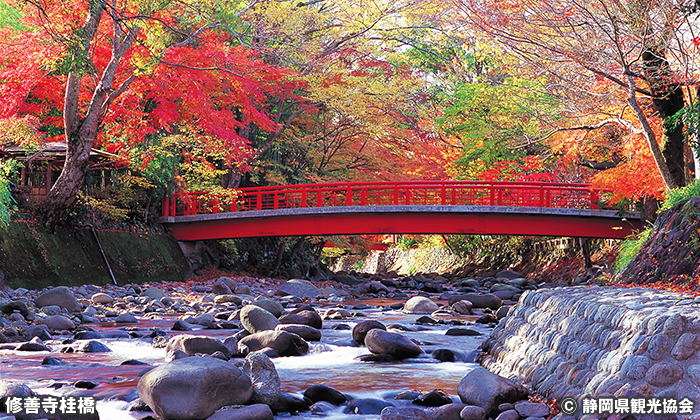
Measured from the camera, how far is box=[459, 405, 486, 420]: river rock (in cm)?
462

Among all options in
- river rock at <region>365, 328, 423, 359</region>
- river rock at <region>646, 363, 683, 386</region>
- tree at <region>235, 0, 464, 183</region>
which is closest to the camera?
river rock at <region>646, 363, 683, 386</region>

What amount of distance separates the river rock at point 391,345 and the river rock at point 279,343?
90 cm

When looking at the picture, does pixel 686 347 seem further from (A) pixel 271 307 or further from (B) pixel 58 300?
(B) pixel 58 300

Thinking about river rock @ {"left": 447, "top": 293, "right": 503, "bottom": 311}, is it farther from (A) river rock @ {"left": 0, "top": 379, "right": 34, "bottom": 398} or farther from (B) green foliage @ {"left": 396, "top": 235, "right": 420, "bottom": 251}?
(B) green foliage @ {"left": 396, "top": 235, "right": 420, "bottom": 251}

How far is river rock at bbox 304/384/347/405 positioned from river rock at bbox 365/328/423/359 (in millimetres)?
2148

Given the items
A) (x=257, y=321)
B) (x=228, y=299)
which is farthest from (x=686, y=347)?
(x=228, y=299)

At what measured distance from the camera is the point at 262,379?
204 inches

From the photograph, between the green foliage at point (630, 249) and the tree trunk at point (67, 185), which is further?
the tree trunk at point (67, 185)

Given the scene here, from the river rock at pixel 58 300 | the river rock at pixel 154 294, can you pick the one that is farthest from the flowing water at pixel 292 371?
the river rock at pixel 154 294

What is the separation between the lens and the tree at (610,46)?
10.9m

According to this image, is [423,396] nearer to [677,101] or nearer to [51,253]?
[677,101]

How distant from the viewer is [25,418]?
4.38m

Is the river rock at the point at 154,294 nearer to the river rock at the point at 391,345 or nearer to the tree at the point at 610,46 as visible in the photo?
the river rock at the point at 391,345

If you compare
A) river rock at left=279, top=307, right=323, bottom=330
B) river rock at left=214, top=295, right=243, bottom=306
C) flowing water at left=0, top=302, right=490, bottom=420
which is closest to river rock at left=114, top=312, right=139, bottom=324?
flowing water at left=0, top=302, right=490, bottom=420
